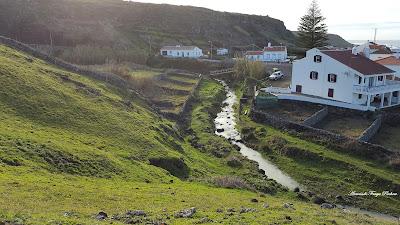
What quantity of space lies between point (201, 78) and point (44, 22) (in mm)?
61501

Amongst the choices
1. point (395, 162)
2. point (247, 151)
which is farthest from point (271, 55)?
point (395, 162)

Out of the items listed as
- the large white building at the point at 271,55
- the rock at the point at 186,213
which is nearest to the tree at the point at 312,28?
the large white building at the point at 271,55

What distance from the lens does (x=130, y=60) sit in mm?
103875

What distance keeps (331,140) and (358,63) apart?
19.5 metres

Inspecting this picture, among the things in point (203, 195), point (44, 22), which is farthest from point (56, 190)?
point (44, 22)

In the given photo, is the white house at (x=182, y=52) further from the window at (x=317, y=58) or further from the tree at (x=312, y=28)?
the window at (x=317, y=58)

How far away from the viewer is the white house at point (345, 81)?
2339 inches

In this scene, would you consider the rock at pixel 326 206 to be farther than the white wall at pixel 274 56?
No

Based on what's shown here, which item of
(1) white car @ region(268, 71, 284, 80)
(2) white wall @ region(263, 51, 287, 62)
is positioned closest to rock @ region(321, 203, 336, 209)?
(1) white car @ region(268, 71, 284, 80)

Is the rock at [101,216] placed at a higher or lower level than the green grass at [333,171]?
higher

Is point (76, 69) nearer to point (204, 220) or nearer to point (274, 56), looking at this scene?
point (204, 220)

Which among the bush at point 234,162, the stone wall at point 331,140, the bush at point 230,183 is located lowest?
the bush at point 234,162

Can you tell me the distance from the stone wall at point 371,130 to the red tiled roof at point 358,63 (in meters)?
→ 8.66

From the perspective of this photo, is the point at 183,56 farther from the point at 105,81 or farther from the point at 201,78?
the point at 105,81
